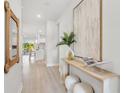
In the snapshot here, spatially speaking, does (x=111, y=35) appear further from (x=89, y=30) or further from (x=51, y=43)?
(x=51, y=43)

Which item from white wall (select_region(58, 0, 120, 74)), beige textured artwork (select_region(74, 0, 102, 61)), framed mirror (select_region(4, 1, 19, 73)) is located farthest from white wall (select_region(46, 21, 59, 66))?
white wall (select_region(58, 0, 120, 74))

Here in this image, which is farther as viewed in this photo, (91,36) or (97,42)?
(91,36)

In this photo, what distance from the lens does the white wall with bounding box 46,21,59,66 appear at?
21.6ft

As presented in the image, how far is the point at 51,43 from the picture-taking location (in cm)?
664

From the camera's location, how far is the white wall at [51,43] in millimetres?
6590

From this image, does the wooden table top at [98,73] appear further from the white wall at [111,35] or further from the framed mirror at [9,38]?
the framed mirror at [9,38]

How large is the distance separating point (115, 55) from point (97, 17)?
76 cm

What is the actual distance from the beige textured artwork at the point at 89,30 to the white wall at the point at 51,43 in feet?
12.4

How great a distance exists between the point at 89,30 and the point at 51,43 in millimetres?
4450

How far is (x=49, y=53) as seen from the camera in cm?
660

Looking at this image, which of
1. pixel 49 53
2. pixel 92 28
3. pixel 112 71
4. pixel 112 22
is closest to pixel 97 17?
pixel 92 28

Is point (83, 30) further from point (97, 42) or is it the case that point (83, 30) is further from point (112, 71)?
point (112, 71)

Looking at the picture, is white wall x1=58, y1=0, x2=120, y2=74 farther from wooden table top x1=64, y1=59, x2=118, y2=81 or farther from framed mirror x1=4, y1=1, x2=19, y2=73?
framed mirror x1=4, y1=1, x2=19, y2=73
